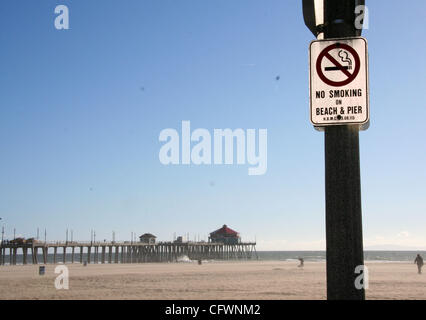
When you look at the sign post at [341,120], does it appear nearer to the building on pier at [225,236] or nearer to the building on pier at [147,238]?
the building on pier at [147,238]

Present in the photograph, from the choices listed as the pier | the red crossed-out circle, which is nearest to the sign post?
the red crossed-out circle

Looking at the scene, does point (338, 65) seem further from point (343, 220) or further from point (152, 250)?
point (152, 250)

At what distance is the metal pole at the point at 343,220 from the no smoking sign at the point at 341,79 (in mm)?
158

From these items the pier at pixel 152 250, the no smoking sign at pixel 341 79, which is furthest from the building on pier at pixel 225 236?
the no smoking sign at pixel 341 79

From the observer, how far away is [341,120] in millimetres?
2172

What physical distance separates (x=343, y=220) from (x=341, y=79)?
639 mm

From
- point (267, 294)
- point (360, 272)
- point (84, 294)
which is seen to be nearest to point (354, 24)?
point (360, 272)

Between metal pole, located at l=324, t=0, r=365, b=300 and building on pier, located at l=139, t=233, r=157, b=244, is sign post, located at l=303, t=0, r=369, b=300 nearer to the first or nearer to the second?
metal pole, located at l=324, t=0, r=365, b=300


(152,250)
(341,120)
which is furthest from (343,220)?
(152,250)

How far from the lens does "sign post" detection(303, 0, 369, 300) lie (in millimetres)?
1994

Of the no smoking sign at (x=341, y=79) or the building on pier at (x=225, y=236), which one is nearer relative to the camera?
the no smoking sign at (x=341, y=79)

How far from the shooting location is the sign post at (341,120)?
199cm
